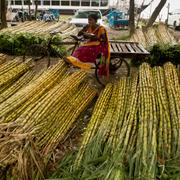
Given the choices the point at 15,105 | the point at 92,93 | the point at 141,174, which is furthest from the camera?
the point at 92,93

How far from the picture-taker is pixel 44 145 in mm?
5441

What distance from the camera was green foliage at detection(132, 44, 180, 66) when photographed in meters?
10.4

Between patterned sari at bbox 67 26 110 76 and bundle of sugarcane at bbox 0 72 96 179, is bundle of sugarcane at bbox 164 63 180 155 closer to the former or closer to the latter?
patterned sari at bbox 67 26 110 76

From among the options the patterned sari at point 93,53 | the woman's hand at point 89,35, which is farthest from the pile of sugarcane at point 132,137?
the woman's hand at point 89,35

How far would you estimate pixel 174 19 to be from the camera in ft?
89.0

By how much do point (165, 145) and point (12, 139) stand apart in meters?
1.93

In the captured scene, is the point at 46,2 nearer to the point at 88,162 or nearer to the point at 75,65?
the point at 75,65

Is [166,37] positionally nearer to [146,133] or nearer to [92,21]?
[92,21]

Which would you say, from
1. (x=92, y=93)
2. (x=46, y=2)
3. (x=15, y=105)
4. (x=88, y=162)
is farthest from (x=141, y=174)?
(x=46, y=2)

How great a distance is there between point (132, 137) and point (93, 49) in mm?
3772

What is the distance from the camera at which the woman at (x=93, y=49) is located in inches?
339

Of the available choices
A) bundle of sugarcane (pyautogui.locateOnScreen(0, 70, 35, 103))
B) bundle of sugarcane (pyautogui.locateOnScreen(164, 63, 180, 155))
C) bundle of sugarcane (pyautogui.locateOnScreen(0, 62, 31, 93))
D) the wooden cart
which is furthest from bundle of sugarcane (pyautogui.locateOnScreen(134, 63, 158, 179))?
bundle of sugarcane (pyautogui.locateOnScreen(0, 62, 31, 93))

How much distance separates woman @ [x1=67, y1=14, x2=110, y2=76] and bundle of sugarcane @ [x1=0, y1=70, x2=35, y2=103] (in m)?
0.92

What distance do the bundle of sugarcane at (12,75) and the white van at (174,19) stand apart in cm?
1868
